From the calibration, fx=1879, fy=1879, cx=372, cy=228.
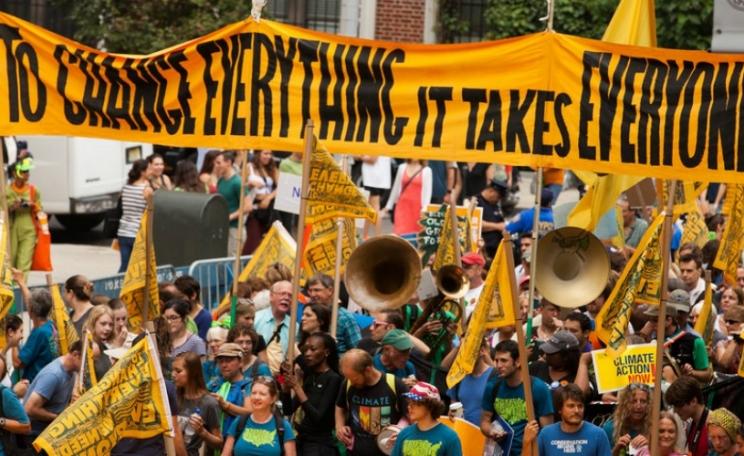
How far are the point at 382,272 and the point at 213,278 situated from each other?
4.65 meters

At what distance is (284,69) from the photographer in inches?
446

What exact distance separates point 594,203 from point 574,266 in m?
0.70

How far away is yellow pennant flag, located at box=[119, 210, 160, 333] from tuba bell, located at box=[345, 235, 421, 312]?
4.77ft

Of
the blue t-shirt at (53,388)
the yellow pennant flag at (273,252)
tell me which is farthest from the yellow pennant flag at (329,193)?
the yellow pennant flag at (273,252)

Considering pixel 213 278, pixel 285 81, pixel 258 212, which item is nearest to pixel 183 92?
pixel 285 81

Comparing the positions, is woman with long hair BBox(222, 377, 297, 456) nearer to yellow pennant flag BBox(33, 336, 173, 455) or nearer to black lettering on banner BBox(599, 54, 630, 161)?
yellow pennant flag BBox(33, 336, 173, 455)

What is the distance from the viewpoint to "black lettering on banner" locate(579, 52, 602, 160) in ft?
35.4

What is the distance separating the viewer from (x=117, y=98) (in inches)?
451

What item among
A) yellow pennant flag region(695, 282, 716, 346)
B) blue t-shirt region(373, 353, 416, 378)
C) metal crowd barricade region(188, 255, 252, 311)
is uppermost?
yellow pennant flag region(695, 282, 716, 346)

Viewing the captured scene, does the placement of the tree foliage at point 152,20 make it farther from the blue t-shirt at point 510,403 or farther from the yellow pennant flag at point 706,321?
the blue t-shirt at point 510,403

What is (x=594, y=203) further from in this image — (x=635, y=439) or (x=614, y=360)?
(x=635, y=439)

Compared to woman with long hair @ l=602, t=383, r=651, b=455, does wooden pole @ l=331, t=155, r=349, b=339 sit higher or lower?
higher

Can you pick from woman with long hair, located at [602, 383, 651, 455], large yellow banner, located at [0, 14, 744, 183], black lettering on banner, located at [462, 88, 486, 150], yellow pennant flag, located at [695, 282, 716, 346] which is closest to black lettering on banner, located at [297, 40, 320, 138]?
large yellow banner, located at [0, 14, 744, 183]

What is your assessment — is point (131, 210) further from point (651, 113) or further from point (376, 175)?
point (651, 113)
